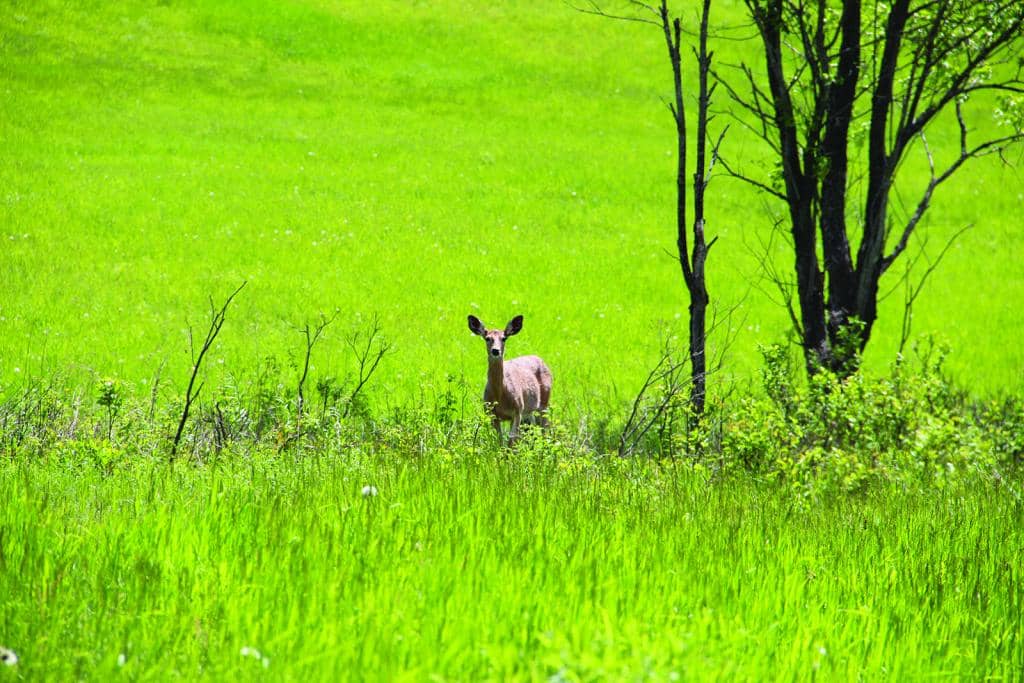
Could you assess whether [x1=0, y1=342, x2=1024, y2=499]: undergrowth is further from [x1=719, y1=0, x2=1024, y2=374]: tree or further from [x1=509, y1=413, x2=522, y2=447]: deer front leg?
[x1=719, y1=0, x2=1024, y2=374]: tree

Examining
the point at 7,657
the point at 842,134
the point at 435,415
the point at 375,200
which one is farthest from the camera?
the point at 375,200

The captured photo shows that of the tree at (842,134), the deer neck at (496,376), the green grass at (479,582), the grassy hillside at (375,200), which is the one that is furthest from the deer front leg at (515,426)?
the green grass at (479,582)

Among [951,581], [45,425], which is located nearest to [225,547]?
[951,581]

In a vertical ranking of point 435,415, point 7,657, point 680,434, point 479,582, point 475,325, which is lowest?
point 680,434

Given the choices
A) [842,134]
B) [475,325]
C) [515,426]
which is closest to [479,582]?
[475,325]

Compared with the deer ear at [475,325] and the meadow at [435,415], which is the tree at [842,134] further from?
the deer ear at [475,325]

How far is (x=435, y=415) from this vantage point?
9.02 meters

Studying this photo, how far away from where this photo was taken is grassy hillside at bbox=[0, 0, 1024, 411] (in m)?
15.9

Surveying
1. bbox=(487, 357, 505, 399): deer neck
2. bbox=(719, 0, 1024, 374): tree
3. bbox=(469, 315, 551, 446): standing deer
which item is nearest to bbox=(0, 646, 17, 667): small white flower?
bbox=(469, 315, 551, 446): standing deer

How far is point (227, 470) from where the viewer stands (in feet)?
21.0

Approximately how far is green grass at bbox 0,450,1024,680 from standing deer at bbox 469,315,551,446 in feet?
11.0

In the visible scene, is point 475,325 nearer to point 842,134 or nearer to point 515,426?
point 515,426

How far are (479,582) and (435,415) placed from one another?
4900 mm

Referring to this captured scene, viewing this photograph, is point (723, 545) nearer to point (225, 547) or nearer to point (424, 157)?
point (225, 547)
